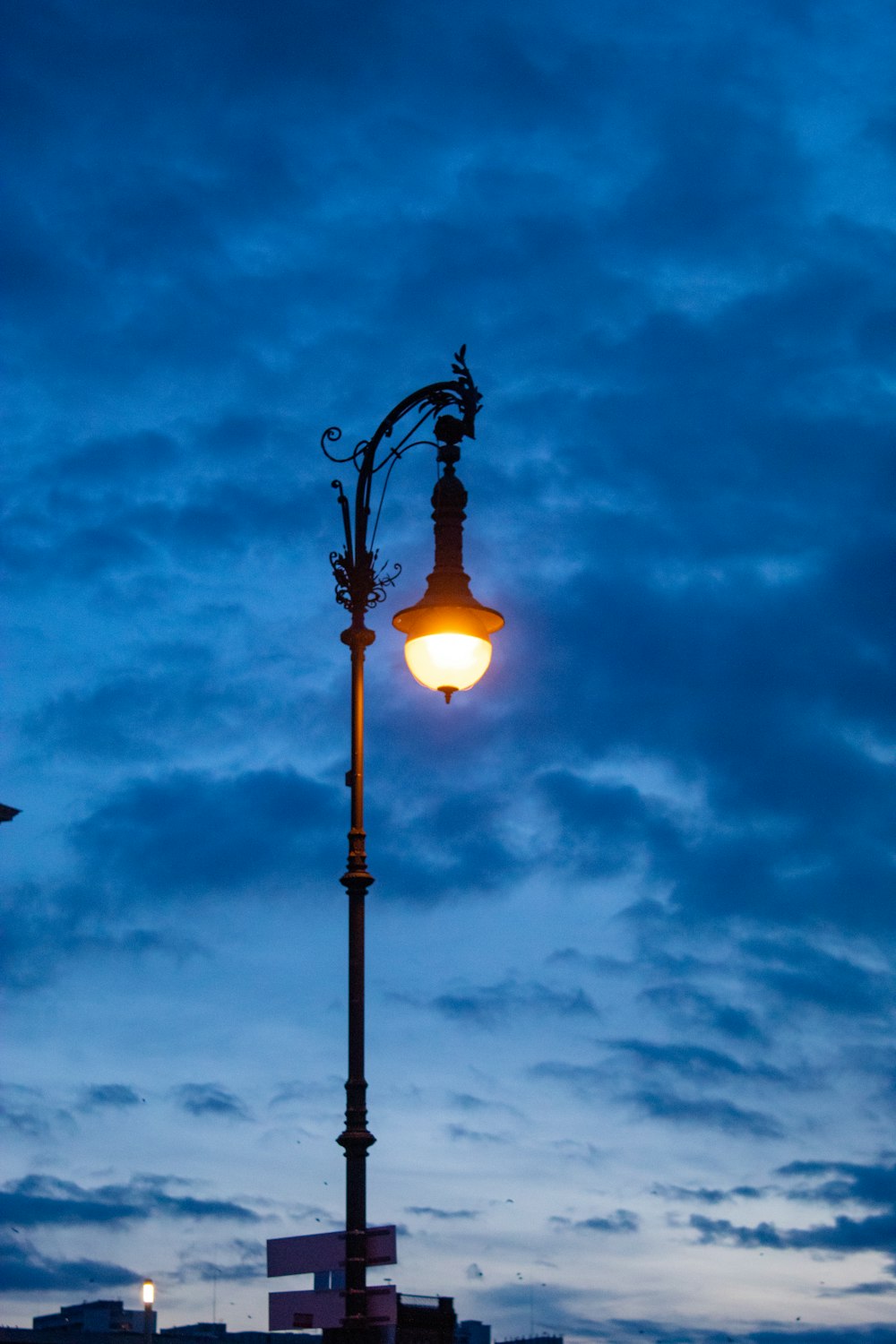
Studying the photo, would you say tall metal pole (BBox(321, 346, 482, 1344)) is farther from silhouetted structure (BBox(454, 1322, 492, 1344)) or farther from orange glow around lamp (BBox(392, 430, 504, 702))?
silhouetted structure (BBox(454, 1322, 492, 1344))

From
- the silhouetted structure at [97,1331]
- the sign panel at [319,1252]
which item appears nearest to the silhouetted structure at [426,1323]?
the silhouetted structure at [97,1331]

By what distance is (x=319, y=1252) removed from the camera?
14.2 meters

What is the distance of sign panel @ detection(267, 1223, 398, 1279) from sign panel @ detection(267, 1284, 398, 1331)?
0.21 metres

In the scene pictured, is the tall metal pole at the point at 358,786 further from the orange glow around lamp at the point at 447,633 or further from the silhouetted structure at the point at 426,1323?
the silhouetted structure at the point at 426,1323

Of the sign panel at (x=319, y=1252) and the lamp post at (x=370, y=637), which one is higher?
the lamp post at (x=370, y=637)

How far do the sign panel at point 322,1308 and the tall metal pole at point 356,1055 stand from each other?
8 cm

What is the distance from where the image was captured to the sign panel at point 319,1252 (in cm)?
1398

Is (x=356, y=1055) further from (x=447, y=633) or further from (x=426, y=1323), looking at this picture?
(x=426, y=1323)

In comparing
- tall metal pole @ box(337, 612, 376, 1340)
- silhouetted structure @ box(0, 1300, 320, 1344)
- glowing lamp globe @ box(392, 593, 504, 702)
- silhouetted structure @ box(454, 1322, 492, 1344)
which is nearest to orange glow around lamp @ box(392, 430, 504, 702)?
glowing lamp globe @ box(392, 593, 504, 702)

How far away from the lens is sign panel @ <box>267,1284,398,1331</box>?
1383cm

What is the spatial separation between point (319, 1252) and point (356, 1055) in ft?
5.31

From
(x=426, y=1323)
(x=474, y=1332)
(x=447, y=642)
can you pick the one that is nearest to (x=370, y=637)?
(x=447, y=642)

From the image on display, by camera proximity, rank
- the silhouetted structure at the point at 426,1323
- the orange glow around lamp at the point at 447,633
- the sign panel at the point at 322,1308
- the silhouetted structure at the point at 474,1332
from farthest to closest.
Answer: the silhouetted structure at the point at 474,1332 → the silhouetted structure at the point at 426,1323 → the orange glow around lamp at the point at 447,633 → the sign panel at the point at 322,1308

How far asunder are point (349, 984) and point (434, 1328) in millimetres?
123956
